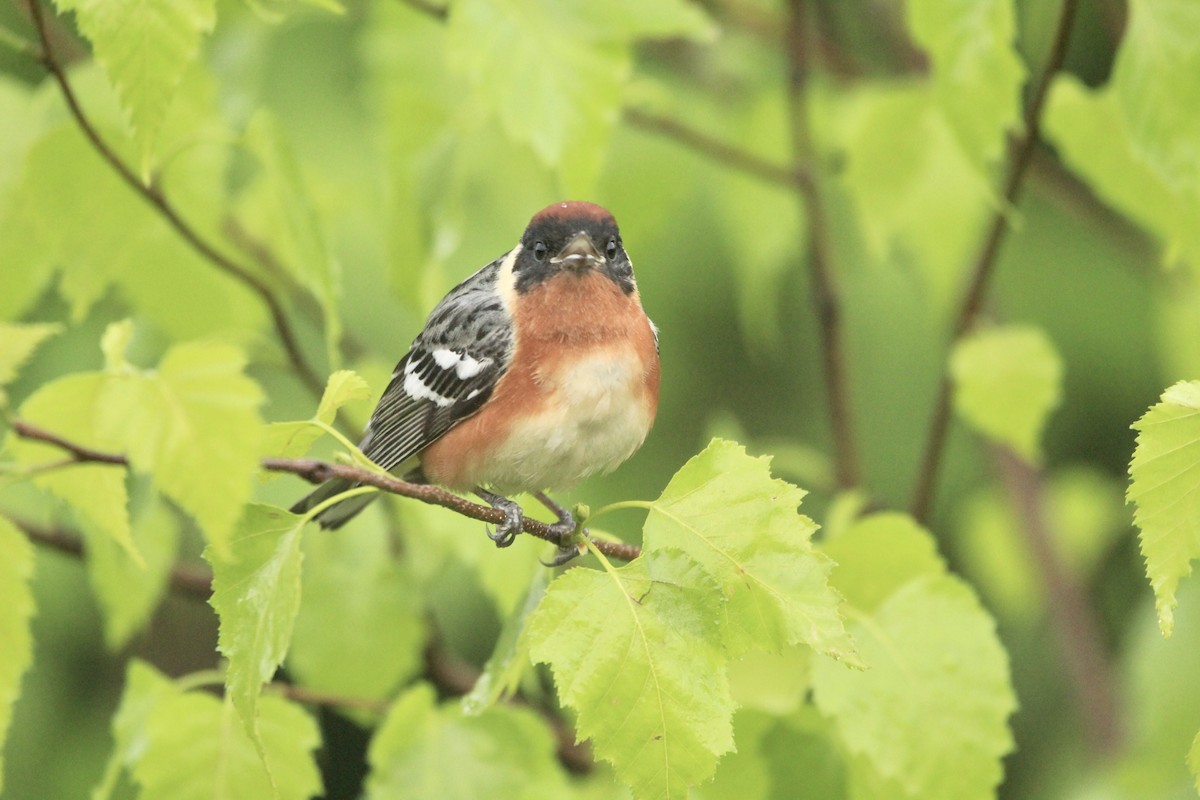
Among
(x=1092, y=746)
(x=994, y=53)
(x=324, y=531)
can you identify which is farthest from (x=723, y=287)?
(x=994, y=53)

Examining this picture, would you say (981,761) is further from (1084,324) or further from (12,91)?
(1084,324)

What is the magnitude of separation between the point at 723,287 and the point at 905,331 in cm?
75

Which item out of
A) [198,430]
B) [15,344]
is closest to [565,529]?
[198,430]

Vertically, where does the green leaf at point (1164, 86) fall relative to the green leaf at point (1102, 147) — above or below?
above

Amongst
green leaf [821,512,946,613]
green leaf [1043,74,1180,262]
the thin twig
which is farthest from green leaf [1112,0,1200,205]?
the thin twig

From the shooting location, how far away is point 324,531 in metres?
3.19

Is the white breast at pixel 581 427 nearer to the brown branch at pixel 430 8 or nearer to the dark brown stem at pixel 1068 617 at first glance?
the brown branch at pixel 430 8

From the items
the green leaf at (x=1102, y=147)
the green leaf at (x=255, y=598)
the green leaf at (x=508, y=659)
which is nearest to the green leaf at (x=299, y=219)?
the green leaf at (x=508, y=659)

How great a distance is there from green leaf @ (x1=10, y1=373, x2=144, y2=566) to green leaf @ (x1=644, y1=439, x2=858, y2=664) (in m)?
0.75

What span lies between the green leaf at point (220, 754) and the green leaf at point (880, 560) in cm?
103

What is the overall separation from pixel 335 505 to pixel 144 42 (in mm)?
1307

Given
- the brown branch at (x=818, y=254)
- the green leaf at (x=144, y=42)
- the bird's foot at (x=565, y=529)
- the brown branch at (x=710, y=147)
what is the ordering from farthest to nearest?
the brown branch at (x=818, y=254) < the brown branch at (x=710, y=147) < the bird's foot at (x=565, y=529) < the green leaf at (x=144, y=42)

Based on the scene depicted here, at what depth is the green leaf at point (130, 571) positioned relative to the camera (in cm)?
297

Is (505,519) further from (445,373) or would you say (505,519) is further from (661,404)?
(661,404)
